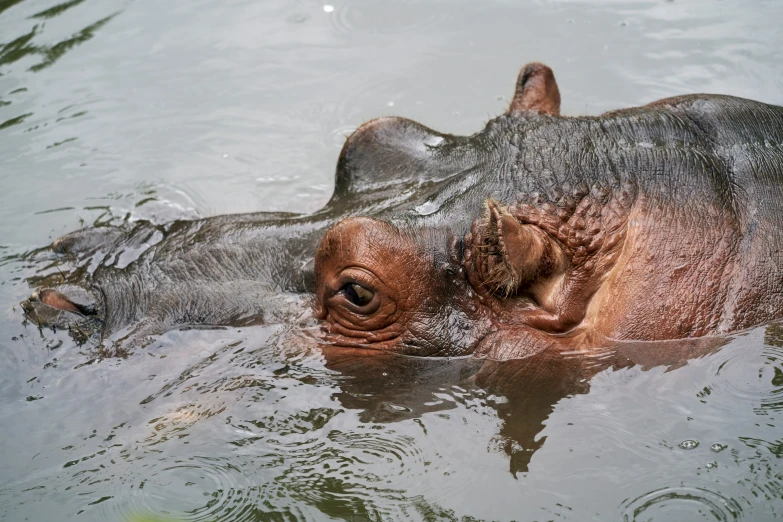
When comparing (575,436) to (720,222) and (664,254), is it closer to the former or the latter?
(664,254)

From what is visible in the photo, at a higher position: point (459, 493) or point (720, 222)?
point (720, 222)

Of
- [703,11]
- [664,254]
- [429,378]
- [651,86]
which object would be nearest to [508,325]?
[429,378]

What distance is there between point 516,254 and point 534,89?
1762 millimetres

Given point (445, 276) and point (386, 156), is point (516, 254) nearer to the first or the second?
point (445, 276)

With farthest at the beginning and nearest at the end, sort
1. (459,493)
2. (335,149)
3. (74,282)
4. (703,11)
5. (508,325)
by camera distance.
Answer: (703,11) → (335,149) → (74,282) → (508,325) → (459,493)

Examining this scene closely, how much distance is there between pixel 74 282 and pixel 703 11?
657cm

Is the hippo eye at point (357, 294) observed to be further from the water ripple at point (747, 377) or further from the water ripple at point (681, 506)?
the water ripple at point (747, 377)

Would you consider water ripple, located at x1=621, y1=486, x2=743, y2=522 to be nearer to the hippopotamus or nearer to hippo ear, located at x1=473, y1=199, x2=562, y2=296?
the hippopotamus

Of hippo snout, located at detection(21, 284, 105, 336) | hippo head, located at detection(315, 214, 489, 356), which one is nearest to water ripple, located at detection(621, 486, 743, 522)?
hippo head, located at detection(315, 214, 489, 356)

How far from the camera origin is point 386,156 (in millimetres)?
4816

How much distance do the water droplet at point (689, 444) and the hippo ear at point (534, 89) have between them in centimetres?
216

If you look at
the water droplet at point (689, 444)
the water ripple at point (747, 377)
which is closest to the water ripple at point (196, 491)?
the water droplet at point (689, 444)

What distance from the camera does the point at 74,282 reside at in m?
4.66

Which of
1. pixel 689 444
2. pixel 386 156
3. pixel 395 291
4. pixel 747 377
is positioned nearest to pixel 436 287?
pixel 395 291
